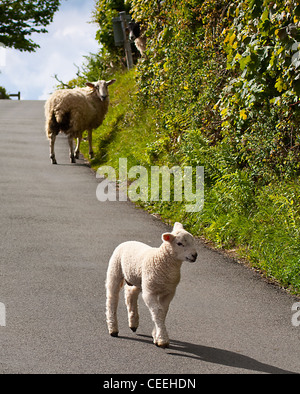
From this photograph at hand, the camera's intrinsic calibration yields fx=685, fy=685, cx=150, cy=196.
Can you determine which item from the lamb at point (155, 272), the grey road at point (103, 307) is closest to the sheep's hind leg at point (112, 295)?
the lamb at point (155, 272)

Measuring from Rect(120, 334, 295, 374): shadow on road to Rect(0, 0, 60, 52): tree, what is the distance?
141 ft

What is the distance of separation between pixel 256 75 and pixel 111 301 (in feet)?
11.7

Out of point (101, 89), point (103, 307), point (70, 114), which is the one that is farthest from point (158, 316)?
point (101, 89)

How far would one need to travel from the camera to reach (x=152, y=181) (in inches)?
491

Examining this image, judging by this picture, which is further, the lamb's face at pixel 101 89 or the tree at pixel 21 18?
the tree at pixel 21 18

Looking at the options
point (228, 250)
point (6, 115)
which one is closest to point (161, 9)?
point (228, 250)

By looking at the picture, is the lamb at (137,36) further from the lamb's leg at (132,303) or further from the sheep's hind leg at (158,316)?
the sheep's hind leg at (158,316)

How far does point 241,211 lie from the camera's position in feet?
31.1

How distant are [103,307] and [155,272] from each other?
155cm

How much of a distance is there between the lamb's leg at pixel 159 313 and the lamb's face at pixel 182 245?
1.27 feet

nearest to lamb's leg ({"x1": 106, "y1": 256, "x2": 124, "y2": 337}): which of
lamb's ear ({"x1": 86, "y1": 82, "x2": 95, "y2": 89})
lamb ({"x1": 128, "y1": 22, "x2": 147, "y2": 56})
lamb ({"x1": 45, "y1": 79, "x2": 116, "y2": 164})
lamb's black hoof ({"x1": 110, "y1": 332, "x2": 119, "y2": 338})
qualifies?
lamb's black hoof ({"x1": 110, "y1": 332, "x2": 119, "y2": 338})

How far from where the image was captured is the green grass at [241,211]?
8023 millimetres

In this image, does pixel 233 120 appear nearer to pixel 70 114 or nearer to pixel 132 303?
pixel 132 303

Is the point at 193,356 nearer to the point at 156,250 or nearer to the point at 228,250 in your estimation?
the point at 156,250
